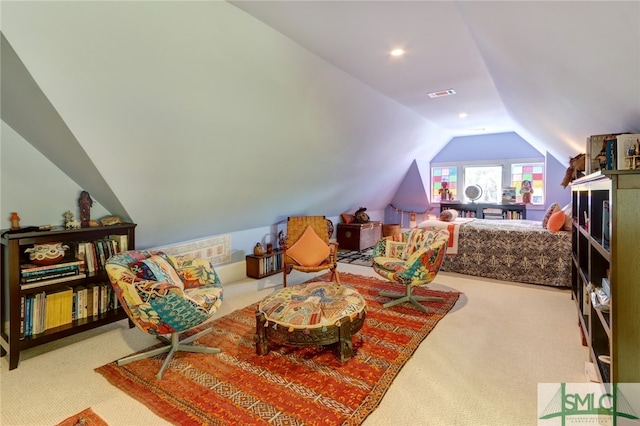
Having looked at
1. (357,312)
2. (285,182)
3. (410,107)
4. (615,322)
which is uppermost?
(410,107)

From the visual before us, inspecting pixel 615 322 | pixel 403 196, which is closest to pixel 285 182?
pixel 615 322

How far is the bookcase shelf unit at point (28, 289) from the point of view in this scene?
2.36 metres

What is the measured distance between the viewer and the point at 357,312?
2.46m

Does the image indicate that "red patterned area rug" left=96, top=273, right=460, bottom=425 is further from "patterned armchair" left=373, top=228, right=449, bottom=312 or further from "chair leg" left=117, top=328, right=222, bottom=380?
"patterned armchair" left=373, top=228, right=449, bottom=312

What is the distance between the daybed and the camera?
424 centimetres

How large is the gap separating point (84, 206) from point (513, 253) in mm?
5227

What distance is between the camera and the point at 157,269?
2598mm

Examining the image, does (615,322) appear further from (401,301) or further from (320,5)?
(320,5)

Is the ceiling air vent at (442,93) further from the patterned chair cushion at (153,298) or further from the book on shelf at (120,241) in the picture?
the book on shelf at (120,241)

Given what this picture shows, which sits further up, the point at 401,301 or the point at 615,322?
the point at 615,322

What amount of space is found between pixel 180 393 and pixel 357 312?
1321mm

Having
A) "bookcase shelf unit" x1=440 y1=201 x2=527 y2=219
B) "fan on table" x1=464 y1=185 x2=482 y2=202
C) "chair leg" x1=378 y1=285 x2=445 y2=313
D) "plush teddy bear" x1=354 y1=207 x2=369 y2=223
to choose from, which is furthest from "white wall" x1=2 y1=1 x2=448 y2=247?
"bookcase shelf unit" x1=440 y1=201 x2=527 y2=219

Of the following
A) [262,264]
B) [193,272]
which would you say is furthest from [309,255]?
[193,272]

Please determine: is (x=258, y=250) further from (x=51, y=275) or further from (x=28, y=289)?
(x=28, y=289)
